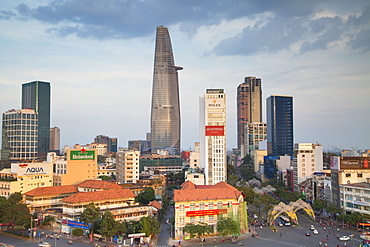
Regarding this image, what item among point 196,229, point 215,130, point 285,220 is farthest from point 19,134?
point 285,220

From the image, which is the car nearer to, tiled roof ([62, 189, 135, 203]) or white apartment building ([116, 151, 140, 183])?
tiled roof ([62, 189, 135, 203])

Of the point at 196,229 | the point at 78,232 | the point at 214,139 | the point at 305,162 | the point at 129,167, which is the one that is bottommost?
the point at 78,232

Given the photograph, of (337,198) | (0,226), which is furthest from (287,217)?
(0,226)

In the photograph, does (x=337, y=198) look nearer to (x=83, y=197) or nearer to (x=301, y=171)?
(x=301, y=171)

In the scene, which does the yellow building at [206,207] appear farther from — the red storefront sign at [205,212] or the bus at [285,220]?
the bus at [285,220]

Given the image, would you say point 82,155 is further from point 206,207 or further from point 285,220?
point 285,220
